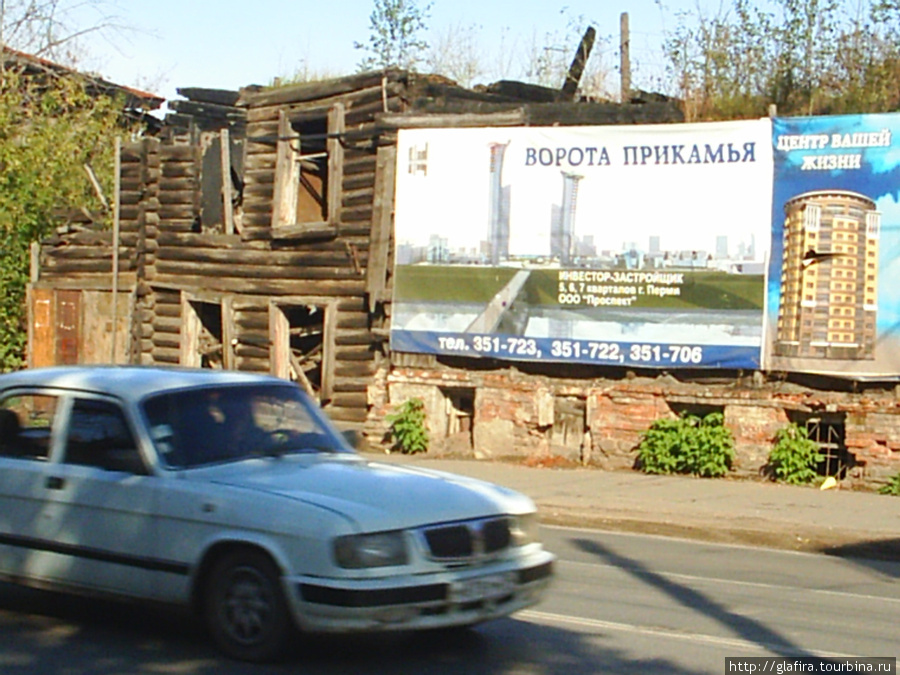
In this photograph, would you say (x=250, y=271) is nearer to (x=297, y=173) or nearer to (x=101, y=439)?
(x=297, y=173)

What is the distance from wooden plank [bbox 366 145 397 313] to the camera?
1906 centimetres

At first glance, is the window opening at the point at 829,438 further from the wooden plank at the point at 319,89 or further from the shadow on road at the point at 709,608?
the wooden plank at the point at 319,89

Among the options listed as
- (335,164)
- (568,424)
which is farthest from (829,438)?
(335,164)

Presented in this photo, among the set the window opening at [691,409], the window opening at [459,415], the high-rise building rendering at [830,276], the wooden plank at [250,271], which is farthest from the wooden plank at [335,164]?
the high-rise building rendering at [830,276]

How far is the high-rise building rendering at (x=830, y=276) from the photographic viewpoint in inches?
601

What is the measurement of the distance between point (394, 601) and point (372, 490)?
69 centimetres

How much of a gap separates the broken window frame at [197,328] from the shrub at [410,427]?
4003 millimetres

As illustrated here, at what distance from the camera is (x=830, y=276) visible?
15.4 meters

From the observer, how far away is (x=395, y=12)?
2850 cm

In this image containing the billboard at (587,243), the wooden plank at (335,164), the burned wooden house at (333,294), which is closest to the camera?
the billboard at (587,243)

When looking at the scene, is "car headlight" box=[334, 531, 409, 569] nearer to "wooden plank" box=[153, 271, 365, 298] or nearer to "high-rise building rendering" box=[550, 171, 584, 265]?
"high-rise building rendering" box=[550, 171, 584, 265]

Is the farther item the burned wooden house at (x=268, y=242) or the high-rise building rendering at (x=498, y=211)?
the burned wooden house at (x=268, y=242)

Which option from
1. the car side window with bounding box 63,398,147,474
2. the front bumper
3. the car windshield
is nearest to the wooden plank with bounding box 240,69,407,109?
the car windshield

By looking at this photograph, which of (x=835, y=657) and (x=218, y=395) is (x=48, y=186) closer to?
(x=218, y=395)
